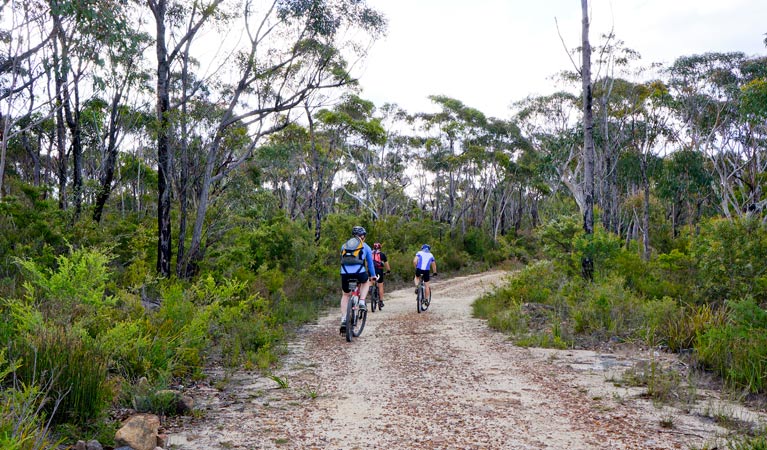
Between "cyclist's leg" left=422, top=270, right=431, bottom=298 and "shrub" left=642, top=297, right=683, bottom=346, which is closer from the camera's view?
"shrub" left=642, top=297, right=683, bottom=346

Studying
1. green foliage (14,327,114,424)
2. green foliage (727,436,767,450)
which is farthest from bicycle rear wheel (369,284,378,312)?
Answer: green foliage (727,436,767,450)

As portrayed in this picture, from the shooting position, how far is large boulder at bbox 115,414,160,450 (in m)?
3.57

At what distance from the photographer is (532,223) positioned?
49.8m

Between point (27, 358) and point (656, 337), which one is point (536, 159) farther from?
point (27, 358)

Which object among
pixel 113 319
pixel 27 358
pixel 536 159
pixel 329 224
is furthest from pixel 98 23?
pixel 536 159

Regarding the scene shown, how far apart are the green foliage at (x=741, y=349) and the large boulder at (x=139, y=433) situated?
5.13 meters

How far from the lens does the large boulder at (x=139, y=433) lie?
357 cm

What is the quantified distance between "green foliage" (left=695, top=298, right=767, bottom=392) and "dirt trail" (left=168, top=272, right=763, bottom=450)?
0.83m

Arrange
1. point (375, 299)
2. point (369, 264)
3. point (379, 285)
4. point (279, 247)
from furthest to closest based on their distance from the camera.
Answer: point (279, 247), point (379, 285), point (375, 299), point (369, 264)

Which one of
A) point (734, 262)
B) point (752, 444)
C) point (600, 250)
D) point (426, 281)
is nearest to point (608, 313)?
point (734, 262)

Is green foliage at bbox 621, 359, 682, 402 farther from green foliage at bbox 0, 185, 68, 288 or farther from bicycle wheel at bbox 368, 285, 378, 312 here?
green foliage at bbox 0, 185, 68, 288

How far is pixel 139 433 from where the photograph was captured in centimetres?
366

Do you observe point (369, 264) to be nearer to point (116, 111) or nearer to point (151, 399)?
point (151, 399)

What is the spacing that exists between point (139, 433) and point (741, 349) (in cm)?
572
